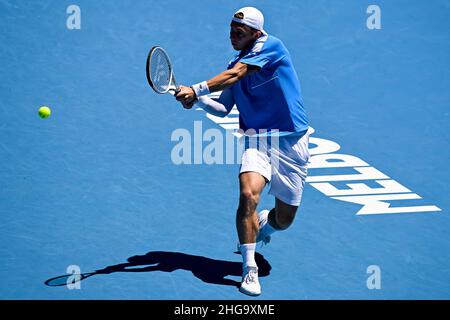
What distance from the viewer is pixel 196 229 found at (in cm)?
913

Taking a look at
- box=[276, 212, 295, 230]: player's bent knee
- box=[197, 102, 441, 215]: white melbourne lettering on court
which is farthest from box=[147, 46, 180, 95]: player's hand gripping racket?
box=[197, 102, 441, 215]: white melbourne lettering on court

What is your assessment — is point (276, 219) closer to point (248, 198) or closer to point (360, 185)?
point (248, 198)

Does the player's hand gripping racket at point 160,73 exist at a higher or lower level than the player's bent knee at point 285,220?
higher

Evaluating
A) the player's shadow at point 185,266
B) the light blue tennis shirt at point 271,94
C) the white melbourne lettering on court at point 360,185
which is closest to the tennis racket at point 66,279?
the player's shadow at point 185,266

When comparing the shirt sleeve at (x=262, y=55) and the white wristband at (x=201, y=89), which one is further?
the shirt sleeve at (x=262, y=55)

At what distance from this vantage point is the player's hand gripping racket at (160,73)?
306 inches

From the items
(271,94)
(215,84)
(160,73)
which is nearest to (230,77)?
(215,84)

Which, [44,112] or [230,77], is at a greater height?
[44,112]

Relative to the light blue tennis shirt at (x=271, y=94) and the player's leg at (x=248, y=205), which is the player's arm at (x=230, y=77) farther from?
the player's leg at (x=248, y=205)

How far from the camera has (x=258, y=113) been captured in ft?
27.0

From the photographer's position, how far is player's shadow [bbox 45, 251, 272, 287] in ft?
27.0

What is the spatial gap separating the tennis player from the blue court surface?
580 millimetres

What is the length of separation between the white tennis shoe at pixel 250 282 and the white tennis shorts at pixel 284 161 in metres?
0.81

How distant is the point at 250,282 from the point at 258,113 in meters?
1.52
